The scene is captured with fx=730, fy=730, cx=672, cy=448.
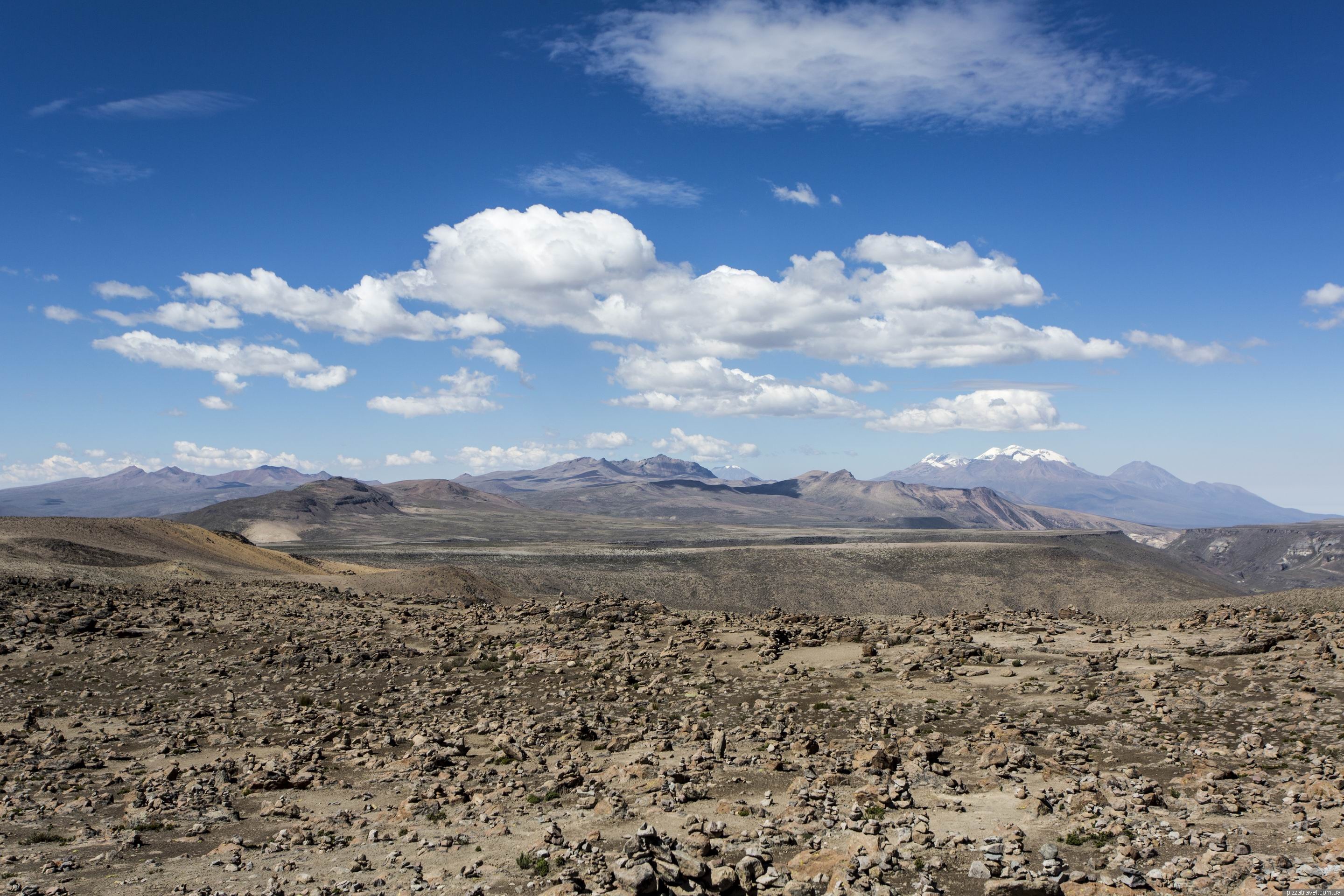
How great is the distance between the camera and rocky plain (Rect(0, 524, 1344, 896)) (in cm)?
1298

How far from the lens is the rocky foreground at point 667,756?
1299 cm

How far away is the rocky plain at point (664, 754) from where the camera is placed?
12984mm

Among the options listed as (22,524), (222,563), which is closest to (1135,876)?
(222,563)

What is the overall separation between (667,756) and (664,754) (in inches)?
7.5

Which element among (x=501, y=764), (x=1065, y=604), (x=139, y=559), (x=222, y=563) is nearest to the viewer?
(x=501, y=764)

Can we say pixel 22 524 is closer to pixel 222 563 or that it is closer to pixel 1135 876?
pixel 222 563

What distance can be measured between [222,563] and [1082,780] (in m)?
68.0

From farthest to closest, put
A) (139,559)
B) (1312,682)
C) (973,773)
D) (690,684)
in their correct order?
(139,559) → (690,684) → (1312,682) → (973,773)

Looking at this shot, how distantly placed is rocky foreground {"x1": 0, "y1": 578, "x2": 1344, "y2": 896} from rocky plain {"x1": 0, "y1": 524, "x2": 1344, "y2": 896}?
0.09 m

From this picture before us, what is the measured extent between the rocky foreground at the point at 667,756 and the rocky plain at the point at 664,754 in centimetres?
9

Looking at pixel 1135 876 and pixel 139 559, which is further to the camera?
pixel 139 559

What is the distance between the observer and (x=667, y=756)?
779 inches

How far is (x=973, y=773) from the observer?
17.3 m

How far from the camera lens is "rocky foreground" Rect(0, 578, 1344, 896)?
1299 cm
